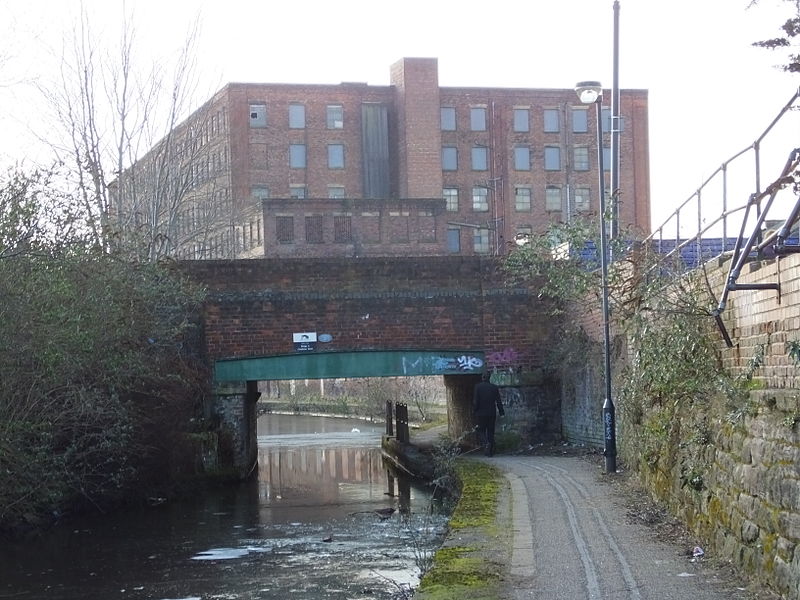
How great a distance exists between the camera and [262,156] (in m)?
69.6

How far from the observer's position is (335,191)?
70.9 m

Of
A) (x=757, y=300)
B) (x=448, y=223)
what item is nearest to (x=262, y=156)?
(x=448, y=223)

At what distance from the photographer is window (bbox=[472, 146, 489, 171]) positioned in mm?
74438

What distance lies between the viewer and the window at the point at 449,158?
7356 cm

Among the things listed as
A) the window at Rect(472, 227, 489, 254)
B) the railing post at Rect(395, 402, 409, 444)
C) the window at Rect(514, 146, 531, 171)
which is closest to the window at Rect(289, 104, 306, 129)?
the window at Rect(472, 227, 489, 254)

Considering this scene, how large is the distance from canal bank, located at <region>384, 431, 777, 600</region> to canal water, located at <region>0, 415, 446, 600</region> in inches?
33.6

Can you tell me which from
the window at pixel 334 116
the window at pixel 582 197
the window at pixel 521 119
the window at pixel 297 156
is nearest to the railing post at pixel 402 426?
the window at pixel 297 156

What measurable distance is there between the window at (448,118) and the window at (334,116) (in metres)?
6.54

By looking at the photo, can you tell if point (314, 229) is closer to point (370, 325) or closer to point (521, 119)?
point (521, 119)

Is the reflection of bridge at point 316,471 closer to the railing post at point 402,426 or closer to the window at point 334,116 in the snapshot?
the railing post at point 402,426

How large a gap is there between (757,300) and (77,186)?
1173cm

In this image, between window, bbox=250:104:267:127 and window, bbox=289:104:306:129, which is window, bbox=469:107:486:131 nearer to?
window, bbox=289:104:306:129

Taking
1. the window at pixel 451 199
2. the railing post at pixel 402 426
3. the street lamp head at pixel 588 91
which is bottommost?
the railing post at pixel 402 426

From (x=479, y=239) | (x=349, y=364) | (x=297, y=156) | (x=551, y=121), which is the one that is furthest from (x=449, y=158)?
(x=349, y=364)
